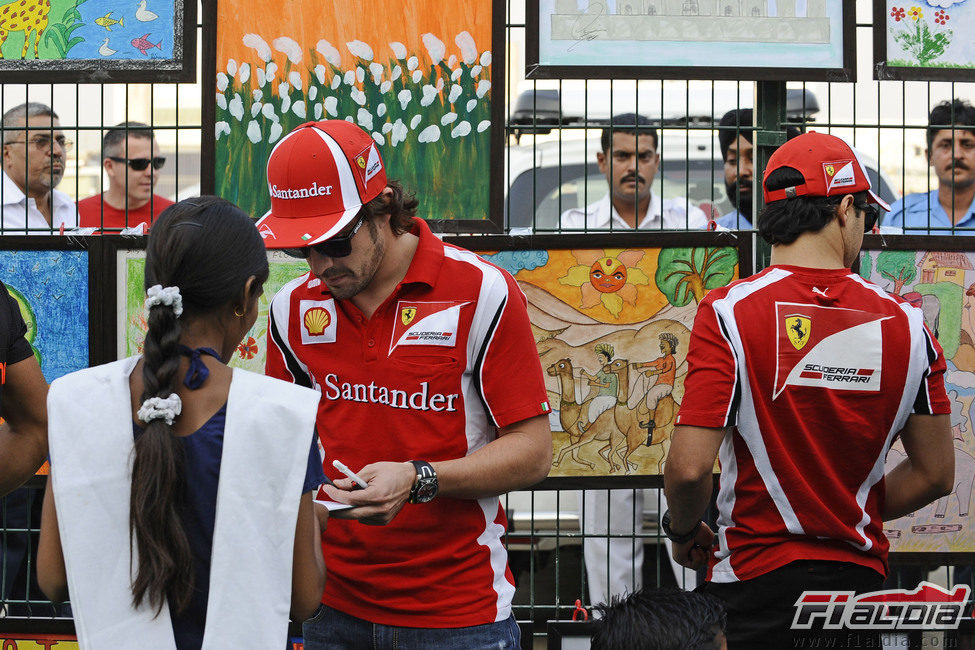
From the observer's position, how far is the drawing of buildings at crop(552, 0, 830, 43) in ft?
12.8

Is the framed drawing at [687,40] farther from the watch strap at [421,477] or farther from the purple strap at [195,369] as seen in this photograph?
the purple strap at [195,369]

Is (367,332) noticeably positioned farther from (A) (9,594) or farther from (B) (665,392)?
(A) (9,594)

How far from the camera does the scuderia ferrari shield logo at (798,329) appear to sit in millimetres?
2730

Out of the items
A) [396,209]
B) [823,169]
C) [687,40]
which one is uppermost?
[687,40]

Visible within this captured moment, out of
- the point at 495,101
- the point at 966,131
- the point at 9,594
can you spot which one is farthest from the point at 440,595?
the point at 966,131

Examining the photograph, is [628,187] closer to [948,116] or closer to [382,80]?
[382,80]

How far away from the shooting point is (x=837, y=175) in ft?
9.46

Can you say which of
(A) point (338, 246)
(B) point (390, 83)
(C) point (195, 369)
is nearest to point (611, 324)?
(B) point (390, 83)

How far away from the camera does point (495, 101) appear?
3904 millimetres

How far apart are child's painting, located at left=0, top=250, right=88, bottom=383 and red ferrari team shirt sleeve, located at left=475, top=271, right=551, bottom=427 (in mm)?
1930

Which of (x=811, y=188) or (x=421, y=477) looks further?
(x=811, y=188)

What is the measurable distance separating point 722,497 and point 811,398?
36 centimetres

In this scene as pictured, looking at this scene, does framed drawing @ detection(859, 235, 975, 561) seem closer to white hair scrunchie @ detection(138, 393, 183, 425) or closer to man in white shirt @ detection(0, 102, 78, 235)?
white hair scrunchie @ detection(138, 393, 183, 425)

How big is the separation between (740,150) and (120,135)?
2351 millimetres
